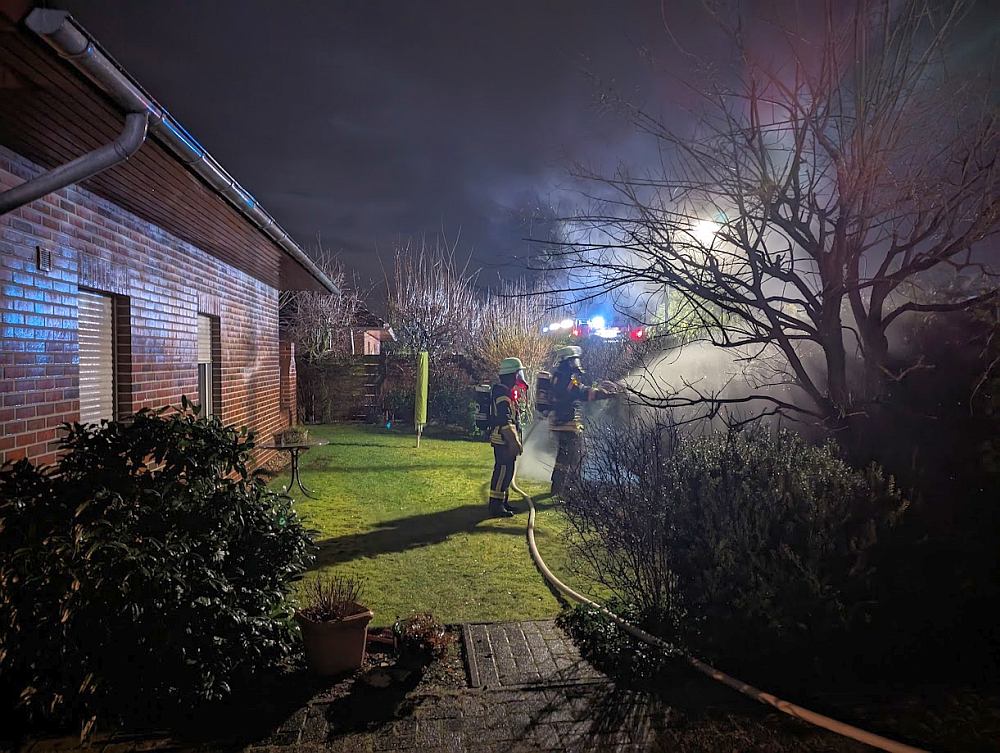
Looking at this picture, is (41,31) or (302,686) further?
(302,686)

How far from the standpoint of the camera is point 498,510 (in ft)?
25.5

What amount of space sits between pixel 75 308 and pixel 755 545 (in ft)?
16.8

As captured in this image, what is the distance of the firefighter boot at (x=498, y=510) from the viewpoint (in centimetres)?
773

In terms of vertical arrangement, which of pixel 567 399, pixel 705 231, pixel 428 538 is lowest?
pixel 428 538

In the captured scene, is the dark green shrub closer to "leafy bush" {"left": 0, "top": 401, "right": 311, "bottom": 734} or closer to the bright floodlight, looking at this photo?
the bright floodlight

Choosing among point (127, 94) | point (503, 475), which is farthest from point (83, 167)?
point (503, 475)

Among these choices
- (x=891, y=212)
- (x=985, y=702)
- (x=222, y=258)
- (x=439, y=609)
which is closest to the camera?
(x=985, y=702)

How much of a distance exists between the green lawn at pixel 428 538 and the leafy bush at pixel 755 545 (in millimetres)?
1142

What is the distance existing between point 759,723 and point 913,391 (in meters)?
2.58

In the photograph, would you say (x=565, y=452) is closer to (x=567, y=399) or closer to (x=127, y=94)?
(x=567, y=399)

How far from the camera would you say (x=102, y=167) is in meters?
3.68

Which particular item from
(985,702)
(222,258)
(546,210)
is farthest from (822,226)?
(222,258)

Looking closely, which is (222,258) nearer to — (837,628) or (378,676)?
(378,676)

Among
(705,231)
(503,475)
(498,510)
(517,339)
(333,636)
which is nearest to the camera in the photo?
(333,636)
